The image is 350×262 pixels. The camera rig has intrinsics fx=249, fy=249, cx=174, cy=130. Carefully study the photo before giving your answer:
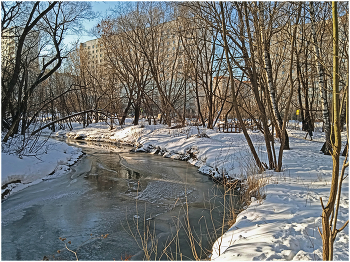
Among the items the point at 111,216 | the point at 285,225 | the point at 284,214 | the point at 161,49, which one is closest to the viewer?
the point at 285,225

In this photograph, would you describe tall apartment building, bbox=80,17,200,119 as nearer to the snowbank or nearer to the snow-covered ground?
the snow-covered ground

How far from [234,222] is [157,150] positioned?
35.0 ft

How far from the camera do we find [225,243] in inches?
→ 152

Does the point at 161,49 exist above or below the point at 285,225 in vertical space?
above

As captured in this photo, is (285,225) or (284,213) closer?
(285,225)

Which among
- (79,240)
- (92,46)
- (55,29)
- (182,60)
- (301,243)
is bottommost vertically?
(79,240)

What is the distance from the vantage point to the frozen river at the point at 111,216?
4156mm

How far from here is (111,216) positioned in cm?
552

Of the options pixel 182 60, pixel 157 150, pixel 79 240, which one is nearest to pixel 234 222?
pixel 79 240

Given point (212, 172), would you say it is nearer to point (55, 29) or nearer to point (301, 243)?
point (301, 243)

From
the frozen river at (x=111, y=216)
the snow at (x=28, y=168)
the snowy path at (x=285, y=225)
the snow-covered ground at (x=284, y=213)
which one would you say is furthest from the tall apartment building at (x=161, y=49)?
the snowy path at (x=285, y=225)

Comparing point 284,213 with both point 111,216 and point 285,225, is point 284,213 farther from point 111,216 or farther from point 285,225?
point 111,216

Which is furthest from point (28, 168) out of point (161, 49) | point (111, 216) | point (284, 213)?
point (161, 49)

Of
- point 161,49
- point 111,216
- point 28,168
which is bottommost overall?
point 111,216
